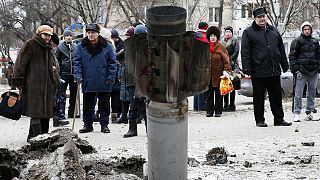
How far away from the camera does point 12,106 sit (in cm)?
865

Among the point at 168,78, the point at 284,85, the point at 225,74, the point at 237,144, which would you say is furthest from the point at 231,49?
the point at 168,78

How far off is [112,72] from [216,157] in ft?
12.8

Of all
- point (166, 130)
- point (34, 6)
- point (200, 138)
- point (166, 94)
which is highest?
point (34, 6)

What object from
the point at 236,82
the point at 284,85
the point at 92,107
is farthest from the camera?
the point at 284,85

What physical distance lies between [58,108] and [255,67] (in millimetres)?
4253

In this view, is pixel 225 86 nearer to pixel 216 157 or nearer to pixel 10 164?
pixel 216 157

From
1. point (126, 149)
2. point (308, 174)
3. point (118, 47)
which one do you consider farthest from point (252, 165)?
point (118, 47)

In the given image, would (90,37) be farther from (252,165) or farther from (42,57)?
(252,165)

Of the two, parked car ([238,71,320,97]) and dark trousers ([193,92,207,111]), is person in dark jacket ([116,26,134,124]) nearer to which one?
dark trousers ([193,92,207,111])

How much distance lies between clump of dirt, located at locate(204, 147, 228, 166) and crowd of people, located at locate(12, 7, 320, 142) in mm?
1757

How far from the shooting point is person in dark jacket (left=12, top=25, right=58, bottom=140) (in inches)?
322

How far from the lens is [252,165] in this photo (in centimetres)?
573

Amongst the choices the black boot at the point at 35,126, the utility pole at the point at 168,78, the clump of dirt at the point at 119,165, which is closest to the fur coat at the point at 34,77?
the black boot at the point at 35,126

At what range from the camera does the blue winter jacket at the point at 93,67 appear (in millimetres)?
9389
